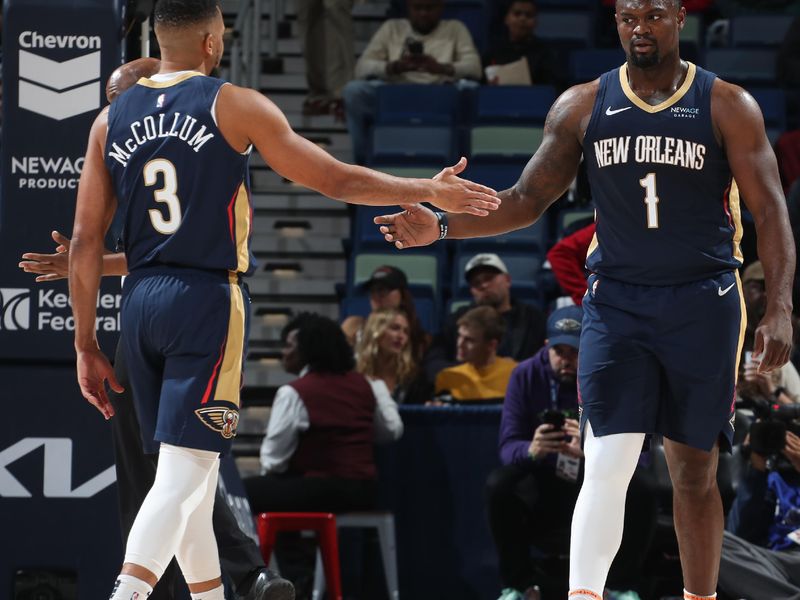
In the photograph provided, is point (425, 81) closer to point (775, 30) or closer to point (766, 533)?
point (775, 30)

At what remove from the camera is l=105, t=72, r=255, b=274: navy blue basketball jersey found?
13.0 ft

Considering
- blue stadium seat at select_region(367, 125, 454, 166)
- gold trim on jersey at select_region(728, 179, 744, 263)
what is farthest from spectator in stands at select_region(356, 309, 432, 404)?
gold trim on jersey at select_region(728, 179, 744, 263)

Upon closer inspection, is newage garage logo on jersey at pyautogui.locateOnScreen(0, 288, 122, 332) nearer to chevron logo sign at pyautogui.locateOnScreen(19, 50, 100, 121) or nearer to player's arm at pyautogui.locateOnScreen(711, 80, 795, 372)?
chevron logo sign at pyautogui.locateOnScreen(19, 50, 100, 121)

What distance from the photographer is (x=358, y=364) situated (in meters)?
7.82

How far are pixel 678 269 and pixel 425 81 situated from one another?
7.66 meters

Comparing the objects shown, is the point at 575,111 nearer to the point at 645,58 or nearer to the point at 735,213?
the point at 645,58

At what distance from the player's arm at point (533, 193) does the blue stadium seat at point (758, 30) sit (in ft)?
26.3

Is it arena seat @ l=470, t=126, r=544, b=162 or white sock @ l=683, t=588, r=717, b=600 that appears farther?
arena seat @ l=470, t=126, r=544, b=162

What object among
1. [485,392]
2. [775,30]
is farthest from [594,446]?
[775,30]

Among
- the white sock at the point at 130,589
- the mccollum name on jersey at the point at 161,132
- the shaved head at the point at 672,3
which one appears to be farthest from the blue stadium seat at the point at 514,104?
the white sock at the point at 130,589

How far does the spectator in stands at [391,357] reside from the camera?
25.5ft

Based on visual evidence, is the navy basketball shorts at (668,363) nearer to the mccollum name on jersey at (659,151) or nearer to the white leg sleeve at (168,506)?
the mccollum name on jersey at (659,151)

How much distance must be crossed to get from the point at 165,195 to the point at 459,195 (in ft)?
2.99

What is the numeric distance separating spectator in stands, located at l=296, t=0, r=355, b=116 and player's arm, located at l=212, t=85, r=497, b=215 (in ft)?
26.0
